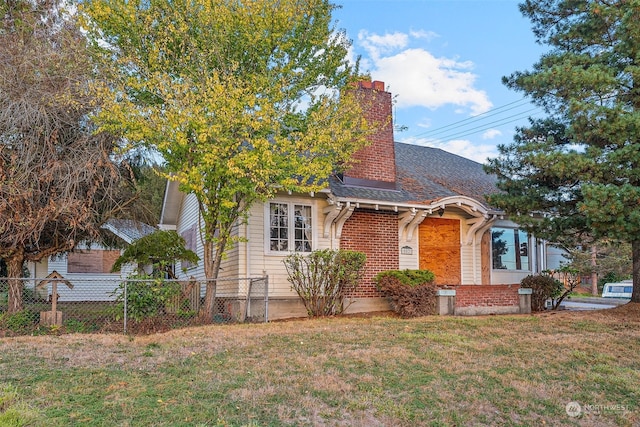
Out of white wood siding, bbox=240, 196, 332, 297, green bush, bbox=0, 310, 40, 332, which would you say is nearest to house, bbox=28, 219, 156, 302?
green bush, bbox=0, 310, 40, 332

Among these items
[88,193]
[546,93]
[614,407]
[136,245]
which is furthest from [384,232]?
[614,407]

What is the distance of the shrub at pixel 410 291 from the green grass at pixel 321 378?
7.67 ft

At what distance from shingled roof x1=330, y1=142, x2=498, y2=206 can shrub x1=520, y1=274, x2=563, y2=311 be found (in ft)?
8.20

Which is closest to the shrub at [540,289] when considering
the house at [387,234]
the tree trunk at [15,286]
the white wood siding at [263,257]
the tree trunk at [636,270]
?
the house at [387,234]

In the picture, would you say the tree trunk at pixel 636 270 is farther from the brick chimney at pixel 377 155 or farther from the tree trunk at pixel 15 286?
the tree trunk at pixel 15 286

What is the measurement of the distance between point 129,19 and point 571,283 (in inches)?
489

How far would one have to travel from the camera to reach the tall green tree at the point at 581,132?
384 inches

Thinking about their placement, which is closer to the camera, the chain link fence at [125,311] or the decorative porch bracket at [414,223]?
the chain link fence at [125,311]

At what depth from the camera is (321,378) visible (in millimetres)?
5691

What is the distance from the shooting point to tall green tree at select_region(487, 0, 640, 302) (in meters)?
9.75

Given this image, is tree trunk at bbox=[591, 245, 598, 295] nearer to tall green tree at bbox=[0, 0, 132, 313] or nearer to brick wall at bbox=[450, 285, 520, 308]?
brick wall at bbox=[450, 285, 520, 308]

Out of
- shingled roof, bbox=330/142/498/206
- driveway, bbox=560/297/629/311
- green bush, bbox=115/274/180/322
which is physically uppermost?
shingled roof, bbox=330/142/498/206

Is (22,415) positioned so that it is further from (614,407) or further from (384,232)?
(384,232)

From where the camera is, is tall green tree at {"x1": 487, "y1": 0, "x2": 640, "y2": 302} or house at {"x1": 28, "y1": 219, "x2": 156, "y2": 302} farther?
house at {"x1": 28, "y1": 219, "x2": 156, "y2": 302}
